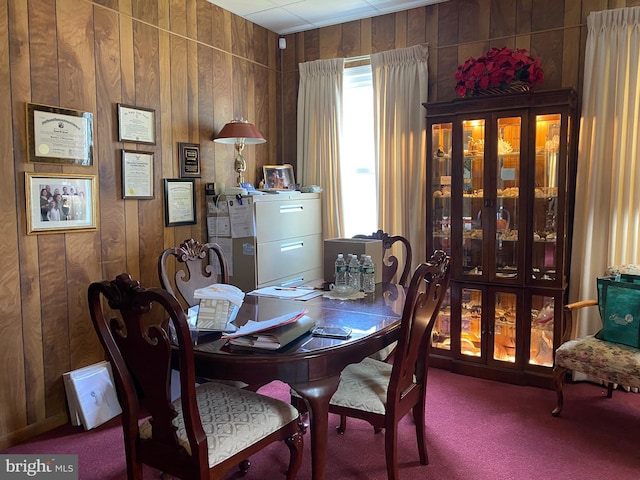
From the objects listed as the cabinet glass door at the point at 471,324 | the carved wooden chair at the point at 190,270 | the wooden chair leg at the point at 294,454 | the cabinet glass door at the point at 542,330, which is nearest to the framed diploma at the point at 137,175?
the carved wooden chair at the point at 190,270

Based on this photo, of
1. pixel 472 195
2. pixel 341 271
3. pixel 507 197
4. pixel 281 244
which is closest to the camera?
pixel 341 271

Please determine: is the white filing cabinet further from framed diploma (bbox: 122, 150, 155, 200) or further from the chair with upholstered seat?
the chair with upholstered seat

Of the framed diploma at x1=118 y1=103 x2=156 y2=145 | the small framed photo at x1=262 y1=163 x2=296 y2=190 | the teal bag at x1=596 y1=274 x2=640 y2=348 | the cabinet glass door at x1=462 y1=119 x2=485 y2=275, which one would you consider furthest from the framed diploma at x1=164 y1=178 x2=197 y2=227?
the teal bag at x1=596 y1=274 x2=640 y2=348

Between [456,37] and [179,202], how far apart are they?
2.35m

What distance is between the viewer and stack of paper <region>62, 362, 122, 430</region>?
283cm

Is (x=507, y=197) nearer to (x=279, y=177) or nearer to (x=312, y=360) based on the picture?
(x=279, y=177)

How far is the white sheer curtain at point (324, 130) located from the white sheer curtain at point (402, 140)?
1.19 ft

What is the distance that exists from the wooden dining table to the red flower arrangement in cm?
192

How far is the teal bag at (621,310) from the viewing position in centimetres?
277

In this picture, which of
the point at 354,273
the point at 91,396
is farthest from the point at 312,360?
the point at 91,396

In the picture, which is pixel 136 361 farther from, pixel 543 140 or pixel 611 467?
pixel 543 140

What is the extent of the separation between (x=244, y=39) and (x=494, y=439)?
339 centimetres

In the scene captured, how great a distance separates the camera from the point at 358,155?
167 inches

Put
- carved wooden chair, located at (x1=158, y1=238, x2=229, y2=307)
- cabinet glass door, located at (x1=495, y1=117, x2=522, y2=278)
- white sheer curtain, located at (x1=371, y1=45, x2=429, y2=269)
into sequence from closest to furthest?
carved wooden chair, located at (x1=158, y1=238, x2=229, y2=307) < cabinet glass door, located at (x1=495, y1=117, x2=522, y2=278) < white sheer curtain, located at (x1=371, y1=45, x2=429, y2=269)
